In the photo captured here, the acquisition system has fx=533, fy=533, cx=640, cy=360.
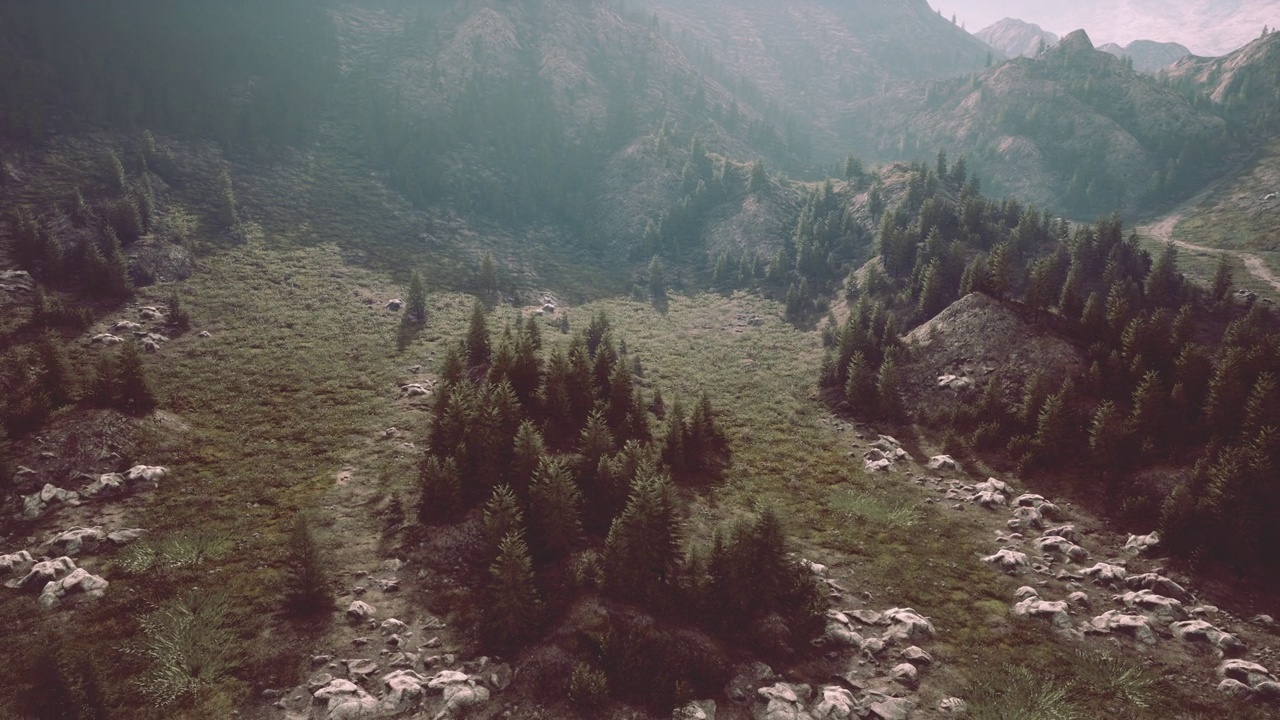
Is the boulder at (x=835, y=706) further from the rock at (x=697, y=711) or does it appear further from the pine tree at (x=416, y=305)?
the pine tree at (x=416, y=305)

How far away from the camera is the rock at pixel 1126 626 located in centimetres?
2844

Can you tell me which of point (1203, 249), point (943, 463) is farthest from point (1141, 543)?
point (1203, 249)

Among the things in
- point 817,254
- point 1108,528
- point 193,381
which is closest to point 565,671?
point 1108,528

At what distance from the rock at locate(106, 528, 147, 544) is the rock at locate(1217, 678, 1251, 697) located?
5943 cm

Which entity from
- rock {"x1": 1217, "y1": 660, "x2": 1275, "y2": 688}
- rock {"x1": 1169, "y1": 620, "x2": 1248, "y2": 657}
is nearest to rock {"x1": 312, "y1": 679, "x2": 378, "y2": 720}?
rock {"x1": 1217, "y1": 660, "x2": 1275, "y2": 688}

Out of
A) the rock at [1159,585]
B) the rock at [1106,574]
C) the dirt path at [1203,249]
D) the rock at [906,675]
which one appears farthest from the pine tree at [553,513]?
the dirt path at [1203,249]

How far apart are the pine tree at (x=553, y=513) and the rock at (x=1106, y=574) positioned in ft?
108

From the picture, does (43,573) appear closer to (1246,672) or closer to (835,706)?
(835,706)

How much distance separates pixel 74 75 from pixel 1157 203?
285 metres

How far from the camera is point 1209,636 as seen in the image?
27.8 meters

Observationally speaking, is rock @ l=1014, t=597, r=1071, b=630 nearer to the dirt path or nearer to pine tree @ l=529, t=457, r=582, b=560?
pine tree @ l=529, t=457, r=582, b=560

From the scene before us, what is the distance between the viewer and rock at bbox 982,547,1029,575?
118 feet

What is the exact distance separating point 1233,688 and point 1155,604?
6419 millimetres

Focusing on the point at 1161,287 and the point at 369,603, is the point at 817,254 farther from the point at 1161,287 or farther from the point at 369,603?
the point at 369,603
